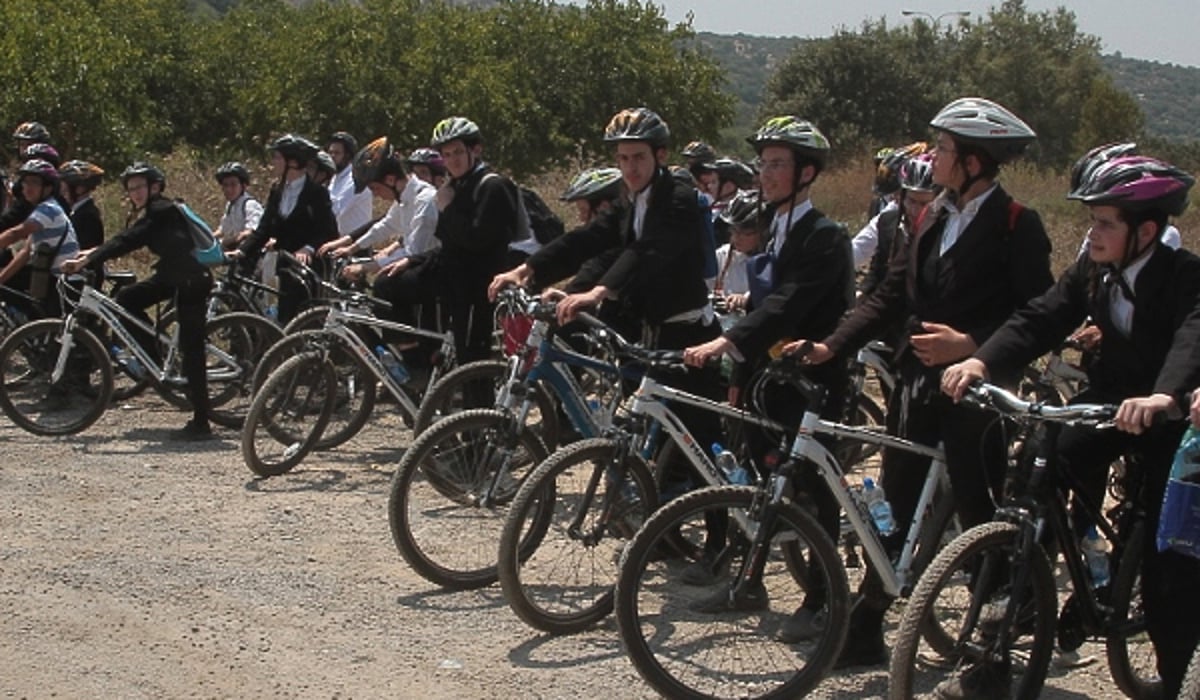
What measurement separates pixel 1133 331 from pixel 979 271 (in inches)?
23.3

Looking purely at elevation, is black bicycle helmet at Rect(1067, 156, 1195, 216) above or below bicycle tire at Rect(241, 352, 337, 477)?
above

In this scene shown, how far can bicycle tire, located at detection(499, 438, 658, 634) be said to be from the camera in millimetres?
6004

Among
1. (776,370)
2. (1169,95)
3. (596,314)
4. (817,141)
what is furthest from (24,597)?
(1169,95)

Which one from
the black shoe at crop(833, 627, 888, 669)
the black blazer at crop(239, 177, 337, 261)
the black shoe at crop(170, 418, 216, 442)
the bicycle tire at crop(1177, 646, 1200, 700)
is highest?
the black blazer at crop(239, 177, 337, 261)

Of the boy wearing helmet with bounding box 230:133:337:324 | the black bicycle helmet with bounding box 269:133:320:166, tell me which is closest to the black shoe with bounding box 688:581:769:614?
the boy wearing helmet with bounding box 230:133:337:324

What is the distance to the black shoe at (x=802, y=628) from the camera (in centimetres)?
560

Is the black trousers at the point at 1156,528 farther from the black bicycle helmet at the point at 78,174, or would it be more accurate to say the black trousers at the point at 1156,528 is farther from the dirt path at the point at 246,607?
the black bicycle helmet at the point at 78,174

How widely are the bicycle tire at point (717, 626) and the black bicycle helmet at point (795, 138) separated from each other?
53.6 inches

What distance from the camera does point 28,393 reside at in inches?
398

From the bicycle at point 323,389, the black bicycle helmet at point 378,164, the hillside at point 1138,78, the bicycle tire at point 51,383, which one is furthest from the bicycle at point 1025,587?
the hillside at point 1138,78

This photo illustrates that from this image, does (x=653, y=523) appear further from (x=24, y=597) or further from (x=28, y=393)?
(x=28, y=393)

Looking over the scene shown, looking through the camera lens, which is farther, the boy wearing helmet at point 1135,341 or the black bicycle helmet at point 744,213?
the black bicycle helmet at point 744,213

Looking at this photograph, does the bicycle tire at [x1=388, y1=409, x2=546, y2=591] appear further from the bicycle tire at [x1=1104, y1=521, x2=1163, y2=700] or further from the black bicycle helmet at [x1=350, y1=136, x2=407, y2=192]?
the black bicycle helmet at [x1=350, y1=136, x2=407, y2=192]

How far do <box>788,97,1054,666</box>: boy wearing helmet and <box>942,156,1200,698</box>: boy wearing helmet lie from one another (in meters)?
0.19
